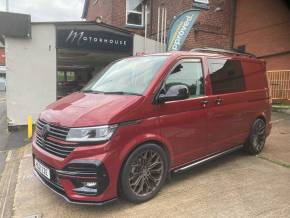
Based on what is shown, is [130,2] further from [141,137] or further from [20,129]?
[141,137]

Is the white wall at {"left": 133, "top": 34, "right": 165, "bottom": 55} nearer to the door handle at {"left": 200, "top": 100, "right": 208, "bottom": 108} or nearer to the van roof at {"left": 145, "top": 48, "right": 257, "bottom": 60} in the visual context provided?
the van roof at {"left": 145, "top": 48, "right": 257, "bottom": 60}

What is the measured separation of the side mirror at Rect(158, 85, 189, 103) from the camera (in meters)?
4.11

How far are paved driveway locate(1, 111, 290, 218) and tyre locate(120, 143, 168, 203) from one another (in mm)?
150

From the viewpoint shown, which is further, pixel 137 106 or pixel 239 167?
pixel 239 167

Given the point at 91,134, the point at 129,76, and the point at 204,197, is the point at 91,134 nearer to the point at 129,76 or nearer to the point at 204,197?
the point at 129,76

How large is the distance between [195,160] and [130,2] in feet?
44.2

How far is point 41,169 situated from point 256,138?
405cm

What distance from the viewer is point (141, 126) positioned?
12.8 feet

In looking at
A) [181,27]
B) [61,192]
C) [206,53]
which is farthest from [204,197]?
[181,27]

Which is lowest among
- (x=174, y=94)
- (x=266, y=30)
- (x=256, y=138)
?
(x=256, y=138)

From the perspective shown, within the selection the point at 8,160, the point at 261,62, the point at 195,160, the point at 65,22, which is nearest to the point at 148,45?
the point at 65,22

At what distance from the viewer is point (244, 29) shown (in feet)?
44.9

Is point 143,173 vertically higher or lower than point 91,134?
lower

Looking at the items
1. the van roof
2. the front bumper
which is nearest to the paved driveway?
the front bumper
